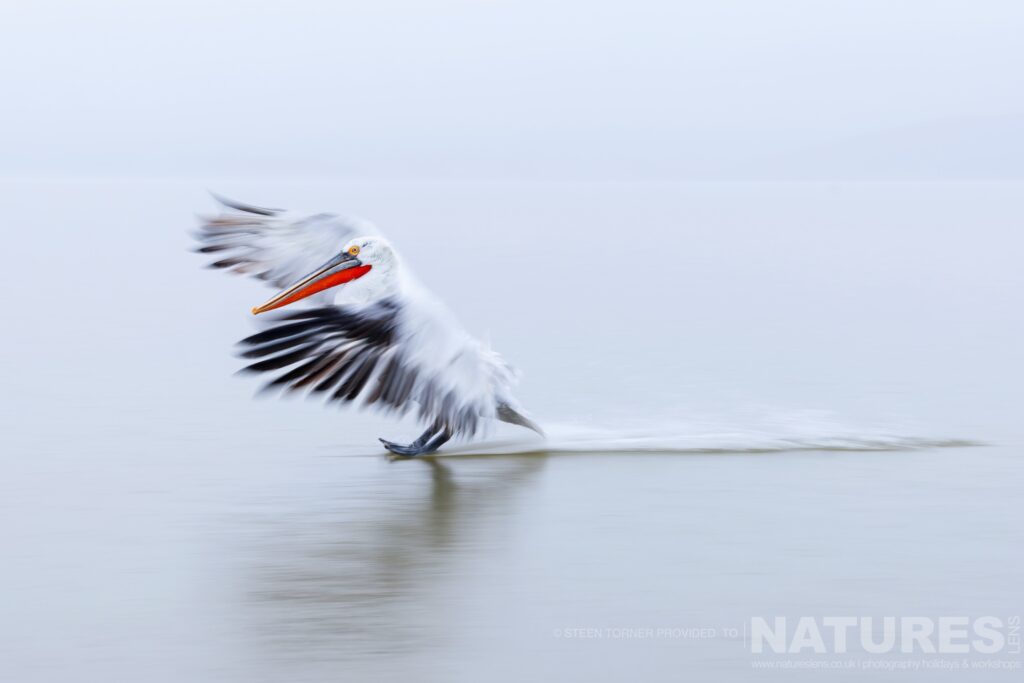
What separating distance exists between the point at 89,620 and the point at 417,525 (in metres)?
1.63

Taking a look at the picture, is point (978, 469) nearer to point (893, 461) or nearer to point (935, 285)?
point (893, 461)

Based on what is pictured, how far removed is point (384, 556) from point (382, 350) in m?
1.02

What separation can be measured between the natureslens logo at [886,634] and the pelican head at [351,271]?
2506 mm

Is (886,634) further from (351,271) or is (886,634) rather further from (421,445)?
(351,271)

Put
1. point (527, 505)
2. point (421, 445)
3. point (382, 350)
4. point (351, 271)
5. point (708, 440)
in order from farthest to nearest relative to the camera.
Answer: point (708, 440)
point (421, 445)
point (351, 271)
point (527, 505)
point (382, 350)

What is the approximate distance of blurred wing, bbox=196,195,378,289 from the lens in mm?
7258

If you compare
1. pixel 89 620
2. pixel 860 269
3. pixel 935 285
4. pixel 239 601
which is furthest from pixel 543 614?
pixel 860 269

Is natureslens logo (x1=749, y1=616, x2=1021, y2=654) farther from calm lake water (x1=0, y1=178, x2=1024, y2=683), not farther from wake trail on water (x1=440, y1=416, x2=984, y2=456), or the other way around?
wake trail on water (x1=440, y1=416, x2=984, y2=456)

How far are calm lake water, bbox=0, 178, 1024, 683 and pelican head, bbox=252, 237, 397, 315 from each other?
84 cm

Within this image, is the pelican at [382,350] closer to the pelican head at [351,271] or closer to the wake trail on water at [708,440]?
the pelican head at [351,271]

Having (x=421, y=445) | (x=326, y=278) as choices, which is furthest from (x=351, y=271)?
(x=421, y=445)

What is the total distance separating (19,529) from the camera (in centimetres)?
570

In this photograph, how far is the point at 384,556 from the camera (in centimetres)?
550

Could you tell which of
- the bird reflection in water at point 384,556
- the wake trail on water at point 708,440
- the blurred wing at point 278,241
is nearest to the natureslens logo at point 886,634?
the bird reflection in water at point 384,556
